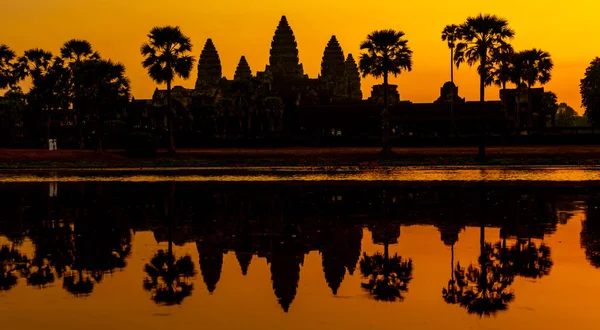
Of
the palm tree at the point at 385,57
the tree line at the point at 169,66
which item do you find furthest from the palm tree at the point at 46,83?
the palm tree at the point at 385,57

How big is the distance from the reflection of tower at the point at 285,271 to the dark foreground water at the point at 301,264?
5cm

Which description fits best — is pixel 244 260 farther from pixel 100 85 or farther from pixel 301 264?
pixel 100 85

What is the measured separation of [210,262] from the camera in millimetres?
17531

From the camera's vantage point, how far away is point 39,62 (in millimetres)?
99188

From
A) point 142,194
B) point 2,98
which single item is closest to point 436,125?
point 2,98

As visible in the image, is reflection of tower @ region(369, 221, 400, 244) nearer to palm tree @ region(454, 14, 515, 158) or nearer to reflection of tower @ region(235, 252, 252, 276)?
reflection of tower @ region(235, 252, 252, 276)

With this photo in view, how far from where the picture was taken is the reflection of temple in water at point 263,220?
17.4 meters

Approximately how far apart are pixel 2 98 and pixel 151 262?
129592 millimetres

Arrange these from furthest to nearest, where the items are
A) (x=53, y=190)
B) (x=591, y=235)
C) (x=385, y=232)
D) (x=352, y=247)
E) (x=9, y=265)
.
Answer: (x=53, y=190)
(x=385, y=232)
(x=591, y=235)
(x=352, y=247)
(x=9, y=265)

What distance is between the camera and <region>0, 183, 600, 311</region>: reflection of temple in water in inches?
686

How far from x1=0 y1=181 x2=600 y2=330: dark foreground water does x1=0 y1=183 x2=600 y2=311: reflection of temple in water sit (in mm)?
64

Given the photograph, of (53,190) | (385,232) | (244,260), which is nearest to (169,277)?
(244,260)

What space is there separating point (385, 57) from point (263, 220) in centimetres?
5622

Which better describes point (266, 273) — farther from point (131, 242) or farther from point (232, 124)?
point (232, 124)
